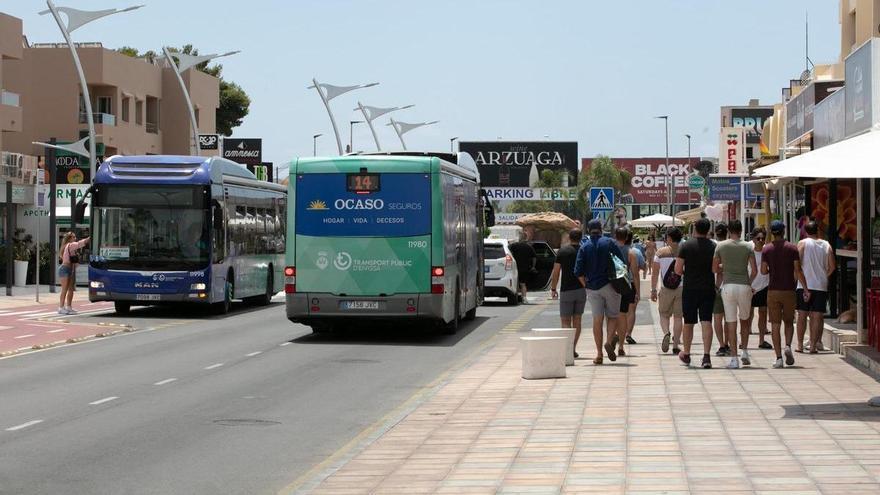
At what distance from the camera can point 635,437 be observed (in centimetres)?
1170

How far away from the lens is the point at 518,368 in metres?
19.1

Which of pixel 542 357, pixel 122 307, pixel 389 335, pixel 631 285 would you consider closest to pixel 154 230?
pixel 122 307

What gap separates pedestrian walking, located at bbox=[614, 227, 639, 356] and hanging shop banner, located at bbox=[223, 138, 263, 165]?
220 feet

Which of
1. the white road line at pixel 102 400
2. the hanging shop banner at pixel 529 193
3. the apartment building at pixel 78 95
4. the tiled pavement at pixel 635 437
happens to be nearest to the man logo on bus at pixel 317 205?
the tiled pavement at pixel 635 437

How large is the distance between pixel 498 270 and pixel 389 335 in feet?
37.3

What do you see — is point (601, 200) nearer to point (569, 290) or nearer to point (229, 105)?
point (569, 290)

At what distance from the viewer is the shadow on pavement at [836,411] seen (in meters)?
12.7

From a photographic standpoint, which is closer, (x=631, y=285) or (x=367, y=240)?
(x=631, y=285)

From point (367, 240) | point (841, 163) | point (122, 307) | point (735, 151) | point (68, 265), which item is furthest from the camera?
point (735, 151)

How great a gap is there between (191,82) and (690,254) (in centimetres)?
7048

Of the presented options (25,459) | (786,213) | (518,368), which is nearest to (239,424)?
(25,459)

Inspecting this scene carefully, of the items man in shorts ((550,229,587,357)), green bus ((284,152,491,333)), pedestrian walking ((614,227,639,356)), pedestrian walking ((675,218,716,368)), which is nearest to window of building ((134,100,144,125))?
green bus ((284,152,491,333))

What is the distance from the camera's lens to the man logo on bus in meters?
24.2

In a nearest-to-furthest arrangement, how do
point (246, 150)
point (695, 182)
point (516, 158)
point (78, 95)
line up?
point (695, 182) → point (78, 95) → point (246, 150) → point (516, 158)
